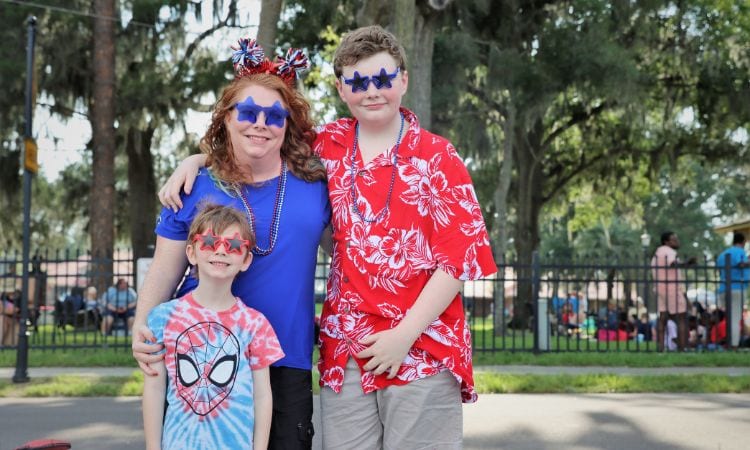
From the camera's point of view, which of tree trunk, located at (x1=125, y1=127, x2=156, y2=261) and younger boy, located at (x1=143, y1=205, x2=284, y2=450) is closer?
younger boy, located at (x1=143, y1=205, x2=284, y2=450)

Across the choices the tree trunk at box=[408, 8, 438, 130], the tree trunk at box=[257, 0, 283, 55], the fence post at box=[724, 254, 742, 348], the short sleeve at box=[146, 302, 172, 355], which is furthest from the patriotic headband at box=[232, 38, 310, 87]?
the fence post at box=[724, 254, 742, 348]

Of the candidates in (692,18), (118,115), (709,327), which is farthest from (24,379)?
(692,18)

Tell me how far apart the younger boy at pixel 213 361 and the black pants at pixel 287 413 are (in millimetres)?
114

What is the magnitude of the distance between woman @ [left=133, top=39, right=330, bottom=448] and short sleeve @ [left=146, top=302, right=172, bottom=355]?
9 centimetres

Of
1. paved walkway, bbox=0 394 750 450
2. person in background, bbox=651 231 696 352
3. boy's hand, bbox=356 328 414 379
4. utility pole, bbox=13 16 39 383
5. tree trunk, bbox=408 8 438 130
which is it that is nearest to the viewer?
boy's hand, bbox=356 328 414 379

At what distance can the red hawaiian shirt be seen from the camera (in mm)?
2424

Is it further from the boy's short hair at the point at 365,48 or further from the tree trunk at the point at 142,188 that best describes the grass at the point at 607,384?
the tree trunk at the point at 142,188

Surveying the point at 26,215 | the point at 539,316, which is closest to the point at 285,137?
the point at 26,215

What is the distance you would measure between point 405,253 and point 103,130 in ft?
50.8

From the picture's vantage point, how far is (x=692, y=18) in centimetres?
1912

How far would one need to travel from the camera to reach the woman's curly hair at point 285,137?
260 centimetres

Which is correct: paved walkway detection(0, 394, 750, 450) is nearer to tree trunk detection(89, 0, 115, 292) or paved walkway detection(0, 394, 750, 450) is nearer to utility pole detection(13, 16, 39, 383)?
utility pole detection(13, 16, 39, 383)

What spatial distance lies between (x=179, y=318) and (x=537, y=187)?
21235 millimetres

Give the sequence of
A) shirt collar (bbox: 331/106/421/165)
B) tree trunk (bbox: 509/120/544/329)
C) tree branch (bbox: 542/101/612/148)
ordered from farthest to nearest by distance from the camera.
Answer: tree branch (bbox: 542/101/612/148) < tree trunk (bbox: 509/120/544/329) < shirt collar (bbox: 331/106/421/165)
